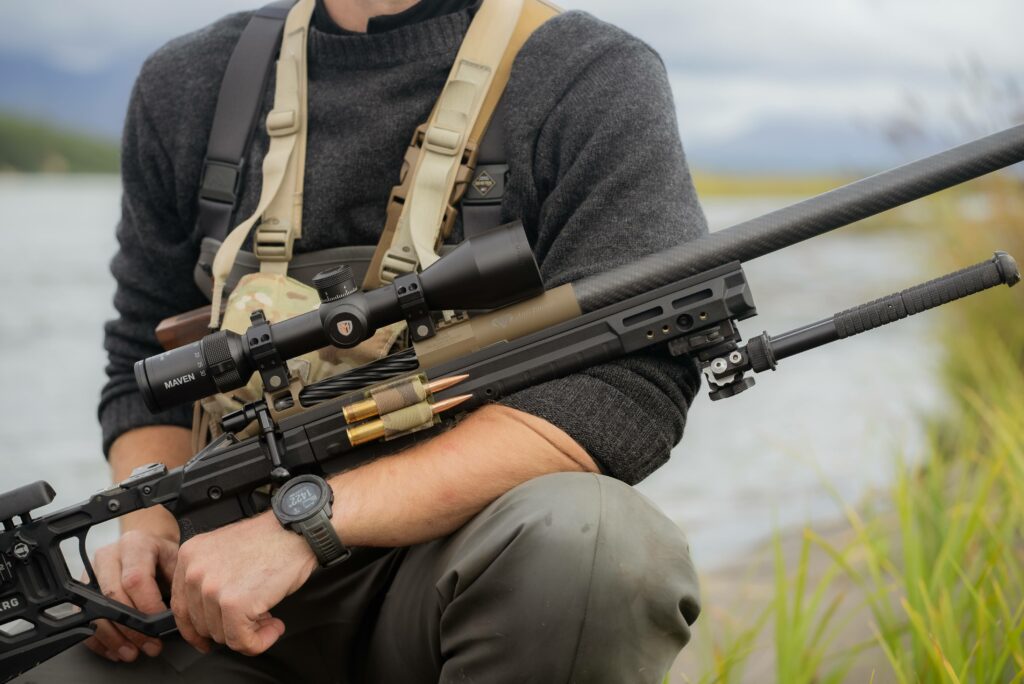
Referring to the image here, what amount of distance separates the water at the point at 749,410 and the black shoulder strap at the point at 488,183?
4.84ft

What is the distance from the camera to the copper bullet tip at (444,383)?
2.49m

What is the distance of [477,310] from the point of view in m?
2.57

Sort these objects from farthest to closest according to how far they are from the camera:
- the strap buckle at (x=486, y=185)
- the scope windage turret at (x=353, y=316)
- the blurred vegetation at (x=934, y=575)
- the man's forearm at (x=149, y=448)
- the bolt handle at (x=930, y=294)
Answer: the man's forearm at (x=149, y=448) → the blurred vegetation at (x=934, y=575) → the strap buckle at (x=486, y=185) → the scope windage turret at (x=353, y=316) → the bolt handle at (x=930, y=294)

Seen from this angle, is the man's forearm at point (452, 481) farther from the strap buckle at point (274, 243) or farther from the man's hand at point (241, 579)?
the strap buckle at point (274, 243)

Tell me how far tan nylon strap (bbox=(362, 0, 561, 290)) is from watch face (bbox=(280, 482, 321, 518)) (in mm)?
658

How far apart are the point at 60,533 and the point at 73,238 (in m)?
16.8

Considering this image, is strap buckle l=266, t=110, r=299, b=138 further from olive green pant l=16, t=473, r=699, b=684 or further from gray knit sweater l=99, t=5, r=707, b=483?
olive green pant l=16, t=473, r=699, b=684

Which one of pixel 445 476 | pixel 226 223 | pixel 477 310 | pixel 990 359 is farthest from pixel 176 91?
pixel 990 359

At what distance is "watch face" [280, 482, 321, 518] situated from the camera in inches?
94.3

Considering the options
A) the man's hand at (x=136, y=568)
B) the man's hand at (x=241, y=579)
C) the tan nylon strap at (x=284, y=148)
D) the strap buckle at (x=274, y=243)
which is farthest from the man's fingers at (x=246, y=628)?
the strap buckle at (x=274, y=243)

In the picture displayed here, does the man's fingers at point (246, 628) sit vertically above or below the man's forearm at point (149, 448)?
below

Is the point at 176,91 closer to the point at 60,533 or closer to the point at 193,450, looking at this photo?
the point at 193,450

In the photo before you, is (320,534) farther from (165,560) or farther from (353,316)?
(165,560)

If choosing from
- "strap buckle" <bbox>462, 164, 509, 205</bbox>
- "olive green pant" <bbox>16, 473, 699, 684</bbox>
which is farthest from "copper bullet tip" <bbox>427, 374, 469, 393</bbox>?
"strap buckle" <bbox>462, 164, 509, 205</bbox>
